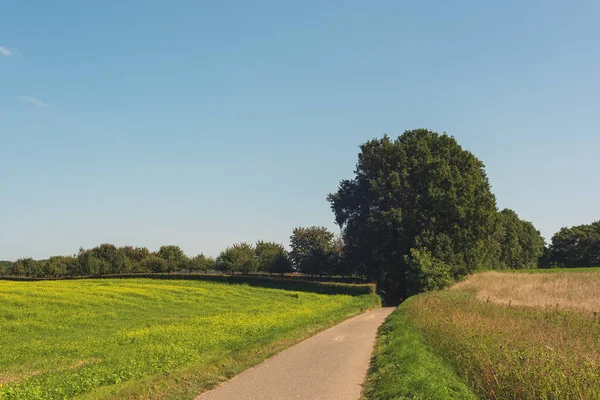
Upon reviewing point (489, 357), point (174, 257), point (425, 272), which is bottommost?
point (489, 357)

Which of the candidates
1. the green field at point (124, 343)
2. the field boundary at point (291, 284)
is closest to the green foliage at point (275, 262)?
the field boundary at point (291, 284)

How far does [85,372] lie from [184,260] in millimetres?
94512

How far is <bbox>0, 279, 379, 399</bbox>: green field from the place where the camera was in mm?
11781

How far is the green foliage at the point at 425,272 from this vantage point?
45312mm

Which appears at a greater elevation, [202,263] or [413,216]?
[413,216]

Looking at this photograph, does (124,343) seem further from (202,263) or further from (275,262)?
(202,263)

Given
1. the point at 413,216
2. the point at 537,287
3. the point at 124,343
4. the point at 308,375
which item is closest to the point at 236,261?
the point at 413,216

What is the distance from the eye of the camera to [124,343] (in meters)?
19.5

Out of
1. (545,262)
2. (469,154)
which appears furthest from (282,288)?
(545,262)

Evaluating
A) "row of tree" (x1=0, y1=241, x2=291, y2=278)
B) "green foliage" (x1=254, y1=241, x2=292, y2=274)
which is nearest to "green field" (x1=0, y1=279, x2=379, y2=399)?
"green foliage" (x1=254, y1=241, x2=292, y2=274)

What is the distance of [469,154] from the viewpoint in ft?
176

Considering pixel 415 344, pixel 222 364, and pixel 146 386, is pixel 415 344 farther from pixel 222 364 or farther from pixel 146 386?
pixel 146 386

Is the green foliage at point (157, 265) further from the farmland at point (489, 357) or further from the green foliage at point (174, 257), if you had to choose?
the farmland at point (489, 357)

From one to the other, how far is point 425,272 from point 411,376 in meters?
36.2
